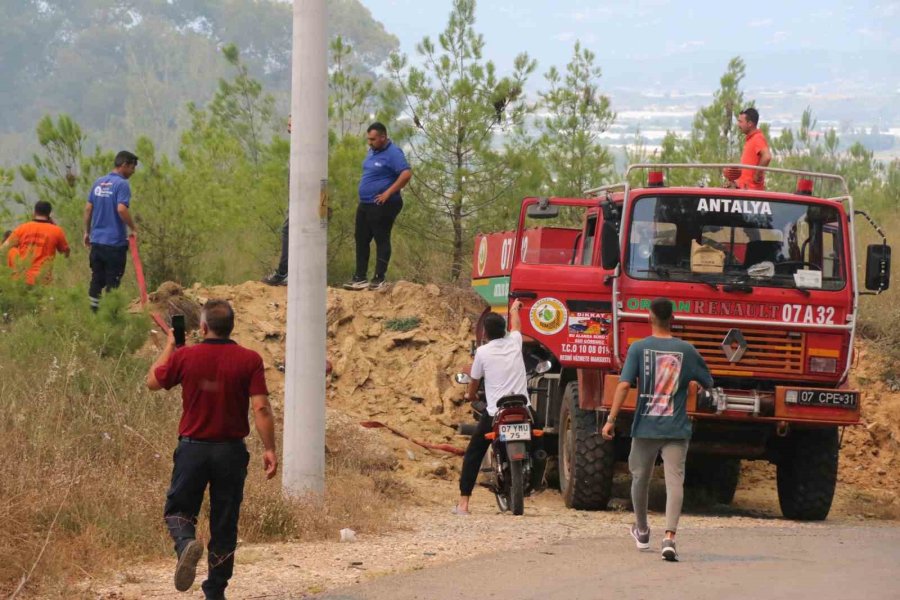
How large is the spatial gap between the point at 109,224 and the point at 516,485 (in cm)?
626

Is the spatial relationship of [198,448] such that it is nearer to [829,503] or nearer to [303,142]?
[303,142]

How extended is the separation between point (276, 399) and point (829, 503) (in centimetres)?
603

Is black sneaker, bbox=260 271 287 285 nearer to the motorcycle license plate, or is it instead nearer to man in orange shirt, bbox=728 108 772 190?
man in orange shirt, bbox=728 108 772 190

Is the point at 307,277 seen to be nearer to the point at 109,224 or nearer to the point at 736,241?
the point at 736,241

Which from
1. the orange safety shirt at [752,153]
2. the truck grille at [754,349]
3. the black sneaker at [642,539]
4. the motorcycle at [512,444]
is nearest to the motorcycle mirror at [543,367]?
the motorcycle at [512,444]

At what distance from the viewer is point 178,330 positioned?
7957 millimetres

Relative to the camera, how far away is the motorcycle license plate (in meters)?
12.1

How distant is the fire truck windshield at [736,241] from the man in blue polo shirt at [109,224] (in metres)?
6.13

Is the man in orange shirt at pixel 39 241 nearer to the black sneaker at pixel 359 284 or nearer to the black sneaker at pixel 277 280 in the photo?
the black sneaker at pixel 277 280

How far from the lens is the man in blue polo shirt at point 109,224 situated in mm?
16078

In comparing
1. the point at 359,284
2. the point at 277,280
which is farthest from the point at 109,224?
the point at 359,284

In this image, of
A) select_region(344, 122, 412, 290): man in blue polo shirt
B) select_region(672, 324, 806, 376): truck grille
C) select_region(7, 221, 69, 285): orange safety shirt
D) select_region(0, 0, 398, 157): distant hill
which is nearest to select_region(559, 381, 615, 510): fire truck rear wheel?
select_region(672, 324, 806, 376): truck grille

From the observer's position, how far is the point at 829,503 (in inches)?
516

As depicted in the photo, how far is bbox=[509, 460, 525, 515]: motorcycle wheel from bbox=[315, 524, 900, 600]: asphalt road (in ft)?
4.84
